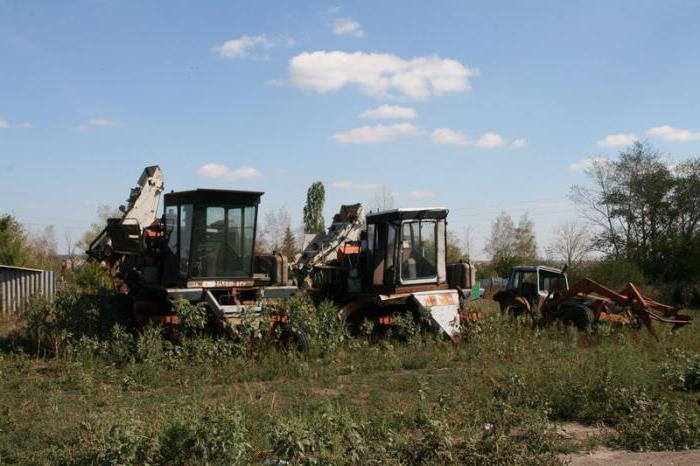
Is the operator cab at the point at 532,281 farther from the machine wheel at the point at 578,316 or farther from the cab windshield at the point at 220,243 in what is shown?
the cab windshield at the point at 220,243

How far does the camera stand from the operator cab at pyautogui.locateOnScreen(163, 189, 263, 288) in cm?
1234

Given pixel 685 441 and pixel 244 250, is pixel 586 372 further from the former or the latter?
pixel 244 250

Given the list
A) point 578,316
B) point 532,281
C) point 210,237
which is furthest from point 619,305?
point 210,237

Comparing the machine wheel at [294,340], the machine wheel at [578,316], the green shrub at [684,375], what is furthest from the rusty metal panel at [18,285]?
the green shrub at [684,375]

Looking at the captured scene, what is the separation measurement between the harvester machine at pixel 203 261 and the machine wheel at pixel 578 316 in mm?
6177

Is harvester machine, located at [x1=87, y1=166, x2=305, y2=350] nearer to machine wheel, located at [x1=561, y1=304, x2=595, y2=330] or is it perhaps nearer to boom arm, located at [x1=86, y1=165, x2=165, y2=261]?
boom arm, located at [x1=86, y1=165, x2=165, y2=261]

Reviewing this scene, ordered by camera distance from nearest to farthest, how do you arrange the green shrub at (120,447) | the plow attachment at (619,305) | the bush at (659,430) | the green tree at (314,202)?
the green shrub at (120,447)
the bush at (659,430)
the plow attachment at (619,305)
the green tree at (314,202)

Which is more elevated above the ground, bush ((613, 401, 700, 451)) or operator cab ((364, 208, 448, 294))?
operator cab ((364, 208, 448, 294))

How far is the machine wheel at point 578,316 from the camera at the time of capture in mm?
14281

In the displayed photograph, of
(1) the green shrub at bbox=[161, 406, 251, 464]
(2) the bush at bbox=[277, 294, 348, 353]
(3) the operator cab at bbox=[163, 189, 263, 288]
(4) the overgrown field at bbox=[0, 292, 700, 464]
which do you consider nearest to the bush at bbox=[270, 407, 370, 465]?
(4) the overgrown field at bbox=[0, 292, 700, 464]

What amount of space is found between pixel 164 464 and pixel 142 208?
9.85m

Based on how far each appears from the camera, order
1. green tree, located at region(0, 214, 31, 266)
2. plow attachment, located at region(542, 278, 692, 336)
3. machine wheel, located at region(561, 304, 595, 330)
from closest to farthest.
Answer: plow attachment, located at region(542, 278, 692, 336), machine wheel, located at region(561, 304, 595, 330), green tree, located at region(0, 214, 31, 266)

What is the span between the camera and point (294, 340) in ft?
39.3

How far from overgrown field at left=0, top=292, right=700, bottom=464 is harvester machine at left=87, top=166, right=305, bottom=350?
683 millimetres
